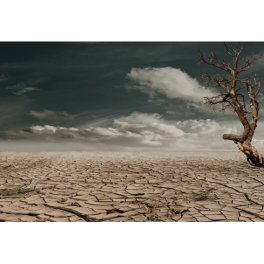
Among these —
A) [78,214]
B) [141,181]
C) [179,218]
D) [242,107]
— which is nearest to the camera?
[179,218]

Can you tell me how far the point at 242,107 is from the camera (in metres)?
6.73

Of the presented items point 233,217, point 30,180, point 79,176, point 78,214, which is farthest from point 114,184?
point 233,217

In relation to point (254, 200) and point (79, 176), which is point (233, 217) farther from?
point (79, 176)

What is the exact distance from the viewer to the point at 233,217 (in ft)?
8.43

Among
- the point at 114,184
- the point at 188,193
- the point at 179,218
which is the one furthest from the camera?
the point at 114,184

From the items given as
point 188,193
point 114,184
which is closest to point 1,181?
point 114,184

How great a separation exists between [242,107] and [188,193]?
4.51 m

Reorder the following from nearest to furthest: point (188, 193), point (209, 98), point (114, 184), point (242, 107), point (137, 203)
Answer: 1. point (137, 203)
2. point (188, 193)
3. point (114, 184)
4. point (242, 107)
5. point (209, 98)

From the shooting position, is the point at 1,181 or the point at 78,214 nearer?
the point at 78,214

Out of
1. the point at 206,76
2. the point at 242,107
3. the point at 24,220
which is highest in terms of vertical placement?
the point at 206,76

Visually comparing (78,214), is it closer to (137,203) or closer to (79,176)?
(137,203)

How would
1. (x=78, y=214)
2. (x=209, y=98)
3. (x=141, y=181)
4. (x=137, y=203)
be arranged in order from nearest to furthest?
(x=78, y=214) < (x=137, y=203) < (x=141, y=181) < (x=209, y=98)

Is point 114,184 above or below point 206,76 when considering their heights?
below

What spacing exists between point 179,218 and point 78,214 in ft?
4.30
